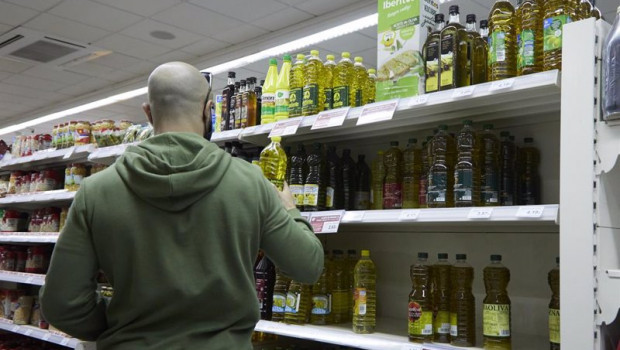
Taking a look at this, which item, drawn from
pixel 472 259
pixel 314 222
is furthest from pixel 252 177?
pixel 472 259

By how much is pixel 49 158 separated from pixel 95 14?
3.14m

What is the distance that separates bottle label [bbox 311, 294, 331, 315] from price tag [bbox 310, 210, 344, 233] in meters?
0.37

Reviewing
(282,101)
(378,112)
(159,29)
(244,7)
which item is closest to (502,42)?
(378,112)

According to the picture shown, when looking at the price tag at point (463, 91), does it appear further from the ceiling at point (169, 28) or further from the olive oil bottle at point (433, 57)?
the ceiling at point (169, 28)

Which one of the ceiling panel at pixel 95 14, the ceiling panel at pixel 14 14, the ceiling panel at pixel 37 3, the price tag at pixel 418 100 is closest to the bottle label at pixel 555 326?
the price tag at pixel 418 100

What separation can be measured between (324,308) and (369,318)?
253 mm

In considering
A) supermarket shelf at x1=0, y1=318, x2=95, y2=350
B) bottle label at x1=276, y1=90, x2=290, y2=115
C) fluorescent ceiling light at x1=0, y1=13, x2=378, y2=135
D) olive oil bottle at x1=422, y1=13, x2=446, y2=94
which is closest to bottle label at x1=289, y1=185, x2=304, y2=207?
bottle label at x1=276, y1=90, x2=290, y2=115

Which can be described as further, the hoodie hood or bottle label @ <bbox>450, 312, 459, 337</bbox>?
bottle label @ <bbox>450, 312, 459, 337</bbox>

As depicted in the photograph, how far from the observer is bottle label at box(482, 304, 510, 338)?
200 cm

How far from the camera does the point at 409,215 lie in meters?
2.17

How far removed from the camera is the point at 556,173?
2357 millimetres

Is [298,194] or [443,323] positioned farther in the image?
[298,194]

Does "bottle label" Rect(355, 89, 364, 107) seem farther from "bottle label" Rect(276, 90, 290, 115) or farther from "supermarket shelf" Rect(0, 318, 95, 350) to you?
"supermarket shelf" Rect(0, 318, 95, 350)

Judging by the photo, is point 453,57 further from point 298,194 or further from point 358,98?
point 298,194
